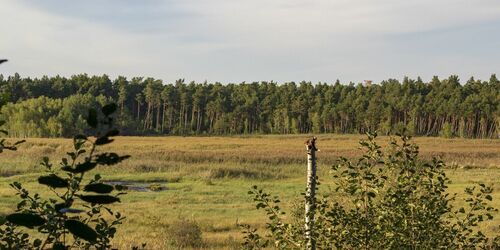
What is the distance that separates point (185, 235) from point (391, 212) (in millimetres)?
10707

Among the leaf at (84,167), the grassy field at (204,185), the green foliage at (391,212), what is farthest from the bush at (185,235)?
the leaf at (84,167)

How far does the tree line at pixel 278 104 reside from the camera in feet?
405

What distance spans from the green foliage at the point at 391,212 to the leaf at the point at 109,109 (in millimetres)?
3677

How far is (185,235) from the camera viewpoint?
49.5 ft

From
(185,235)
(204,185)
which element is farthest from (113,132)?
(204,185)

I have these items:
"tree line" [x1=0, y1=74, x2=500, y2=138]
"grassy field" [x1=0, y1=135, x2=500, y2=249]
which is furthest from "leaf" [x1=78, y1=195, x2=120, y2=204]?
"tree line" [x1=0, y1=74, x2=500, y2=138]

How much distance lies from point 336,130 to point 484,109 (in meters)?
33.2

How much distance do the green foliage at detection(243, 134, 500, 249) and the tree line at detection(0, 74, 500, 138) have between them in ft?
370

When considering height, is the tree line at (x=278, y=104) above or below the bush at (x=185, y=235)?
above

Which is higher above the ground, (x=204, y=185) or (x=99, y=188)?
(x=99, y=188)

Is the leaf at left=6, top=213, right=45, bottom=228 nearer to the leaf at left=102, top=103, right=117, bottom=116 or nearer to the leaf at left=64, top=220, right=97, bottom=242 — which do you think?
the leaf at left=64, top=220, right=97, bottom=242

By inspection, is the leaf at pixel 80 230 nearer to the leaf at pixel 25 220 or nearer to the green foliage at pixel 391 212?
the leaf at pixel 25 220

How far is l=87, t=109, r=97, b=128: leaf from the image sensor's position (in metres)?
1.48

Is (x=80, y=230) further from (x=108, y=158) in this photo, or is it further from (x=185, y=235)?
(x=185, y=235)
